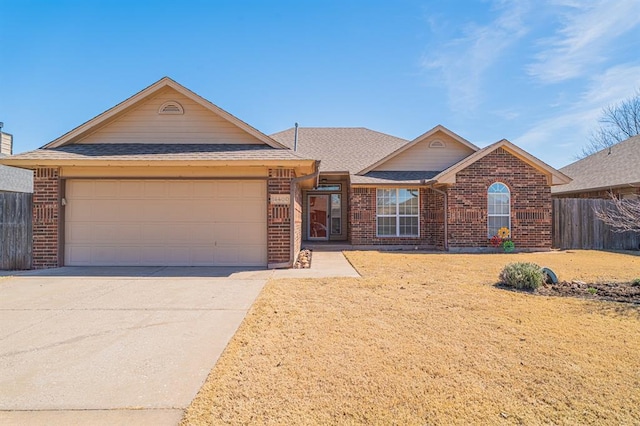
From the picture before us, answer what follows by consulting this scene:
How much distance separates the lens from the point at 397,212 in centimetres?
1523

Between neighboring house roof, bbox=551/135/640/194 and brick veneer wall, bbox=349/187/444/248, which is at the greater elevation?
neighboring house roof, bbox=551/135/640/194

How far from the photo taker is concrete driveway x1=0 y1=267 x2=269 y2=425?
2859mm

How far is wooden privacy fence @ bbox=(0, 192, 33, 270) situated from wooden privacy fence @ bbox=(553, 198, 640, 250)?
18.7 metres

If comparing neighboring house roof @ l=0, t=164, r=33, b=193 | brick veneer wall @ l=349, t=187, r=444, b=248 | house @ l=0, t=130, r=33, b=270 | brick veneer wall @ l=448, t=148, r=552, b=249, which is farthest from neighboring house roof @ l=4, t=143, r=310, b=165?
neighboring house roof @ l=0, t=164, r=33, b=193

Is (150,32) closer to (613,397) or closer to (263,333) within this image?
(263,333)

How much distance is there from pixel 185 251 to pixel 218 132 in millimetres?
3619

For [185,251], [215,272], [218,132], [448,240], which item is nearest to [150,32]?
[218,132]

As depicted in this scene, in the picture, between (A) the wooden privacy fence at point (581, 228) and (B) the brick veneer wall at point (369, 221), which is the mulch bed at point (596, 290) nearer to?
(B) the brick veneer wall at point (369, 221)

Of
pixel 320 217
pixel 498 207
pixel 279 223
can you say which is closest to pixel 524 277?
pixel 279 223

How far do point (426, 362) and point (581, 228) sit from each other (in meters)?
15.4

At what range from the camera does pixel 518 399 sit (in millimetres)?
2941

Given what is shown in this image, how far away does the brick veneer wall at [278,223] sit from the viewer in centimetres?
934

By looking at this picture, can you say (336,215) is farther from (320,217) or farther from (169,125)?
(169,125)

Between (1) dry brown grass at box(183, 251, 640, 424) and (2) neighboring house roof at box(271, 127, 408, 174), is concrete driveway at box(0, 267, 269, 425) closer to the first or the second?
(1) dry brown grass at box(183, 251, 640, 424)
